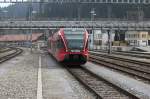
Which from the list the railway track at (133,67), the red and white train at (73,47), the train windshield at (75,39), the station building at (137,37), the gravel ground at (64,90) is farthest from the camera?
the station building at (137,37)

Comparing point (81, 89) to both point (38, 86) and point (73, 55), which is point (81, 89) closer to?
point (38, 86)

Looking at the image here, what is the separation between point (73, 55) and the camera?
32219mm

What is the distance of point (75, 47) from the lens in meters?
32.2

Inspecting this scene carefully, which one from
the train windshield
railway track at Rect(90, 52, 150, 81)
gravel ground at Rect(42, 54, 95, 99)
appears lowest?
railway track at Rect(90, 52, 150, 81)

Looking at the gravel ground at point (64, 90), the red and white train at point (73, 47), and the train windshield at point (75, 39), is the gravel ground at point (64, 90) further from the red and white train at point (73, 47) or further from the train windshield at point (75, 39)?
the train windshield at point (75, 39)

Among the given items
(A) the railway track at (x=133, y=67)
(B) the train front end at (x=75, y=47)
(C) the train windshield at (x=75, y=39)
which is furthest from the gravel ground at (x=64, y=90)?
(C) the train windshield at (x=75, y=39)

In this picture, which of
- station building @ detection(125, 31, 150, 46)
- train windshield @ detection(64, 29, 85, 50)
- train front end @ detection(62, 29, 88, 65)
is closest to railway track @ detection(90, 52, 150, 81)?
train front end @ detection(62, 29, 88, 65)

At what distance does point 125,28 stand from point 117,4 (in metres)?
18.9

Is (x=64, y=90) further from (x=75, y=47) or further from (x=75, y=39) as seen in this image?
(x=75, y=39)

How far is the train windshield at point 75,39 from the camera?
32281 millimetres

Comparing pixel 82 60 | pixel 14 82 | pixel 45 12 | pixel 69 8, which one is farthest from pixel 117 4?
pixel 14 82

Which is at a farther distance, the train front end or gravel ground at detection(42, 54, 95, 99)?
the train front end

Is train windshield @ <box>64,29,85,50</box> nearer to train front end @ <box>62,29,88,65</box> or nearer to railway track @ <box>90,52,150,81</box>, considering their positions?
train front end @ <box>62,29,88,65</box>

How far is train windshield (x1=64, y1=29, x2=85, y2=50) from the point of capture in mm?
32281
